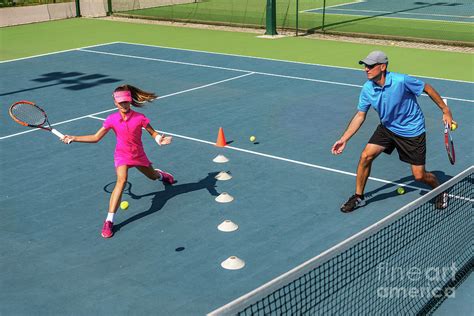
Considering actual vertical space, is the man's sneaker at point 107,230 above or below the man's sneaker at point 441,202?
below

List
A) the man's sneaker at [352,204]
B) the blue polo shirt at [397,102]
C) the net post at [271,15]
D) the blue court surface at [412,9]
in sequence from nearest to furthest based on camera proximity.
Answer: the blue polo shirt at [397,102] < the man's sneaker at [352,204] < the net post at [271,15] < the blue court surface at [412,9]

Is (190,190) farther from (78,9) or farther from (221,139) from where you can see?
(78,9)

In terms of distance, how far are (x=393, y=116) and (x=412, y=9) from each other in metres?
22.5

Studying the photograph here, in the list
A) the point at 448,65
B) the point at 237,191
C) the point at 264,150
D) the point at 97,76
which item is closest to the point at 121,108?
the point at 237,191

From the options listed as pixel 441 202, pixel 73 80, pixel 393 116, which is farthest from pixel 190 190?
pixel 73 80

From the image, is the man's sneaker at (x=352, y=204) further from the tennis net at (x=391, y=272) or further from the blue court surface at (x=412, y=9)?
the blue court surface at (x=412, y=9)

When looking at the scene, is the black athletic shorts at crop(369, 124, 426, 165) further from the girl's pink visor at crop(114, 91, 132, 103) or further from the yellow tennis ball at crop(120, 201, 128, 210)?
the yellow tennis ball at crop(120, 201, 128, 210)

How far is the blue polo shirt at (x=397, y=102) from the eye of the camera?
8523mm

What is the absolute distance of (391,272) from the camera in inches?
291

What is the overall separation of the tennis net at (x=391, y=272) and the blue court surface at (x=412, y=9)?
20.6 meters

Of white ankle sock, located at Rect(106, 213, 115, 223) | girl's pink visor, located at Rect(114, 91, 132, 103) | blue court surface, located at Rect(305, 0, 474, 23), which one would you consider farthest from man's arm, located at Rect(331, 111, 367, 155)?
blue court surface, located at Rect(305, 0, 474, 23)

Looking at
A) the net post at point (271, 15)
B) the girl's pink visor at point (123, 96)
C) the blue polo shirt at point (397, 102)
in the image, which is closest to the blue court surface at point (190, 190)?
the blue polo shirt at point (397, 102)

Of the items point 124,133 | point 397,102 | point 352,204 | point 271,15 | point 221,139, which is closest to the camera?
point 397,102

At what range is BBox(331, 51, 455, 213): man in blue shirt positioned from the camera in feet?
27.6
